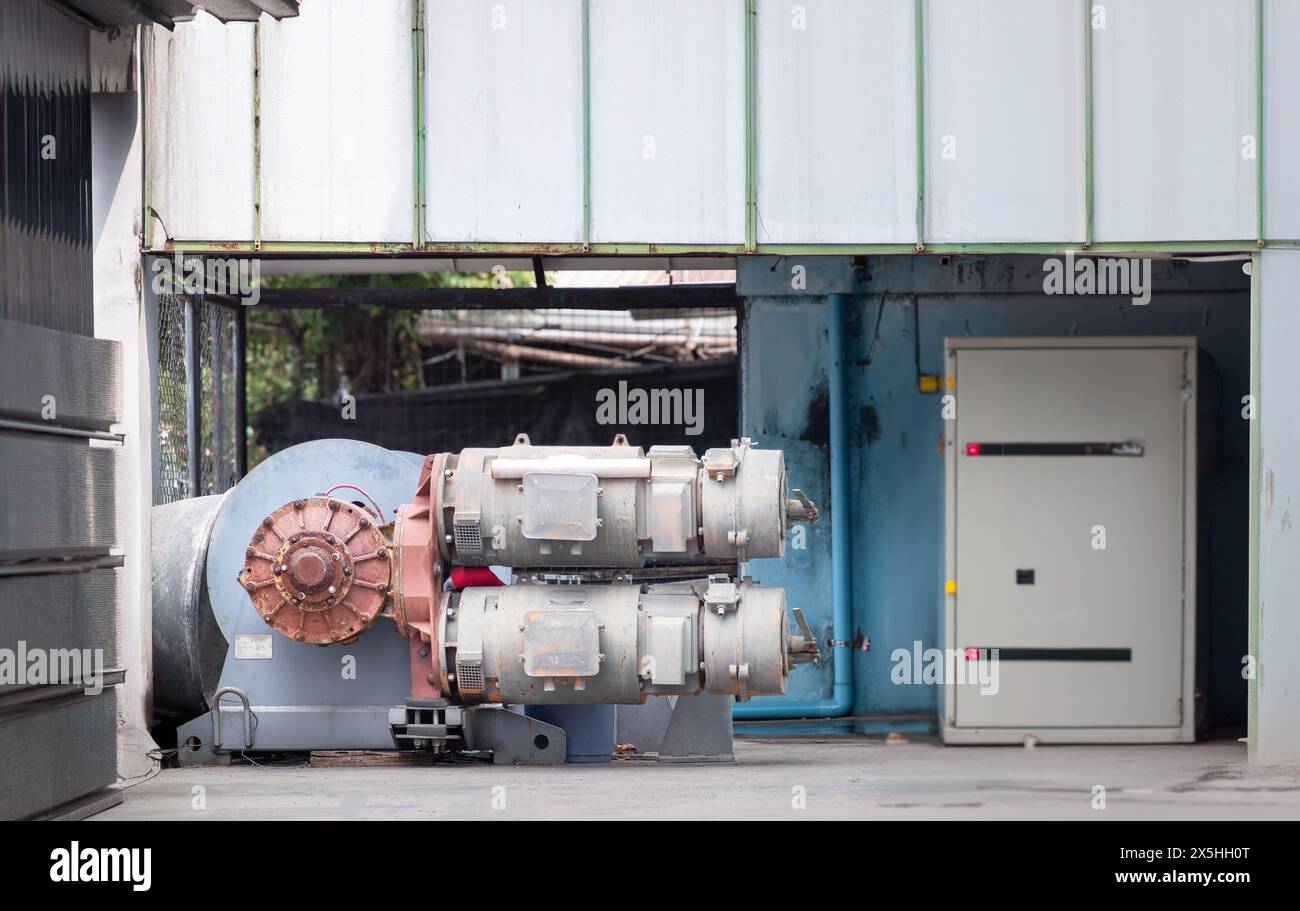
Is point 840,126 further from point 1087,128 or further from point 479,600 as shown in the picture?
point 479,600

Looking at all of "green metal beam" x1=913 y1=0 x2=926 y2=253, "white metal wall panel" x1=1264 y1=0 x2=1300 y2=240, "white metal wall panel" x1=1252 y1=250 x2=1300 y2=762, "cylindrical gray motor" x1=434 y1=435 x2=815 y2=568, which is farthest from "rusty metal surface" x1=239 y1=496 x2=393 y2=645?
"white metal wall panel" x1=1264 y1=0 x2=1300 y2=240

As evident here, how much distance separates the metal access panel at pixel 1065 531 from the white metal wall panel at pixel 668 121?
83.0 inches

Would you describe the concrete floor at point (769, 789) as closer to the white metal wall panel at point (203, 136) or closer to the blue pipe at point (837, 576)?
the blue pipe at point (837, 576)

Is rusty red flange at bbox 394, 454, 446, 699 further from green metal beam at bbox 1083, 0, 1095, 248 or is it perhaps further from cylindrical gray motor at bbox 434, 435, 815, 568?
green metal beam at bbox 1083, 0, 1095, 248

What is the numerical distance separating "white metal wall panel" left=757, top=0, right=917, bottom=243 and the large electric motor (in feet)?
5.26

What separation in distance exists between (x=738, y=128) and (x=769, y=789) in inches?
151

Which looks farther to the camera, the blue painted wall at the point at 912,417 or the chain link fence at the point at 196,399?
the blue painted wall at the point at 912,417

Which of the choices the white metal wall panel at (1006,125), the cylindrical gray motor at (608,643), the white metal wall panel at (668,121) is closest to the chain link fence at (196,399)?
the cylindrical gray motor at (608,643)

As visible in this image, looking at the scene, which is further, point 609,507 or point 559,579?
point 559,579

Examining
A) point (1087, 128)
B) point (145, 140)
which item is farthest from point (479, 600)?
point (1087, 128)

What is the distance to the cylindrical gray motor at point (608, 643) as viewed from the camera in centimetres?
788

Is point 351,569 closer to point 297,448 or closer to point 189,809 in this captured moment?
point 297,448

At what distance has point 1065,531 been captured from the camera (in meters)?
9.82

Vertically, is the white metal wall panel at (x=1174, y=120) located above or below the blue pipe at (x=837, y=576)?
above
